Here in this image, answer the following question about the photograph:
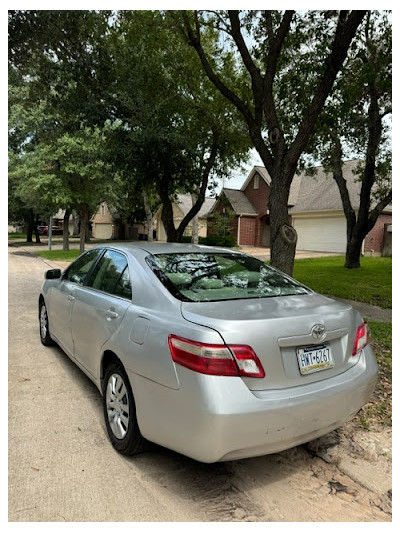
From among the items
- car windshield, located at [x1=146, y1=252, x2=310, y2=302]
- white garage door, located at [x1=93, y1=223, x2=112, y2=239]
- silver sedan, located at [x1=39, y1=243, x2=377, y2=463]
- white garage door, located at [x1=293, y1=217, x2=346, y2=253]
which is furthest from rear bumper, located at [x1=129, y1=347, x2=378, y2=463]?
white garage door, located at [x1=93, y1=223, x2=112, y2=239]

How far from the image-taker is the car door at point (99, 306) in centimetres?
338

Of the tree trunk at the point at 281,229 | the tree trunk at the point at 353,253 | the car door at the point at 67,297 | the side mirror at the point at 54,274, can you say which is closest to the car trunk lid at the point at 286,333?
the car door at the point at 67,297

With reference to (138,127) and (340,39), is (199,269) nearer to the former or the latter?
(340,39)

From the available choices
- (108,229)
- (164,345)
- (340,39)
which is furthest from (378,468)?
(108,229)

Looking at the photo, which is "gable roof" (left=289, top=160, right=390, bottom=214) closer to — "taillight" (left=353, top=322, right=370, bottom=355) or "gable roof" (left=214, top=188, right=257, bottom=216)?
"gable roof" (left=214, top=188, right=257, bottom=216)

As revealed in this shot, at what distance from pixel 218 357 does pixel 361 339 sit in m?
1.29

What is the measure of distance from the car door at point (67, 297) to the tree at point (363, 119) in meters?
6.17

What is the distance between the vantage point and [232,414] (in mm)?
2322

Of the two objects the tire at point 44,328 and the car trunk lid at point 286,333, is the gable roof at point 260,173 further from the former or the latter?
the car trunk lid at point 286,333

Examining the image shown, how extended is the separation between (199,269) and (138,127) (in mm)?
8088

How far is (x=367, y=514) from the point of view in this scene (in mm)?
2559

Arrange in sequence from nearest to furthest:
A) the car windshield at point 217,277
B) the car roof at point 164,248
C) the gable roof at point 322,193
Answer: the car windshield at point 217,277, the car roof at point 164,248, the gable roof at point 322,193

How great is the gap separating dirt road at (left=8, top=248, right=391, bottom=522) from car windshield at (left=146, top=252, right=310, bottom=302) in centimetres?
120

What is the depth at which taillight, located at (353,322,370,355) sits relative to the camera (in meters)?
3.02
